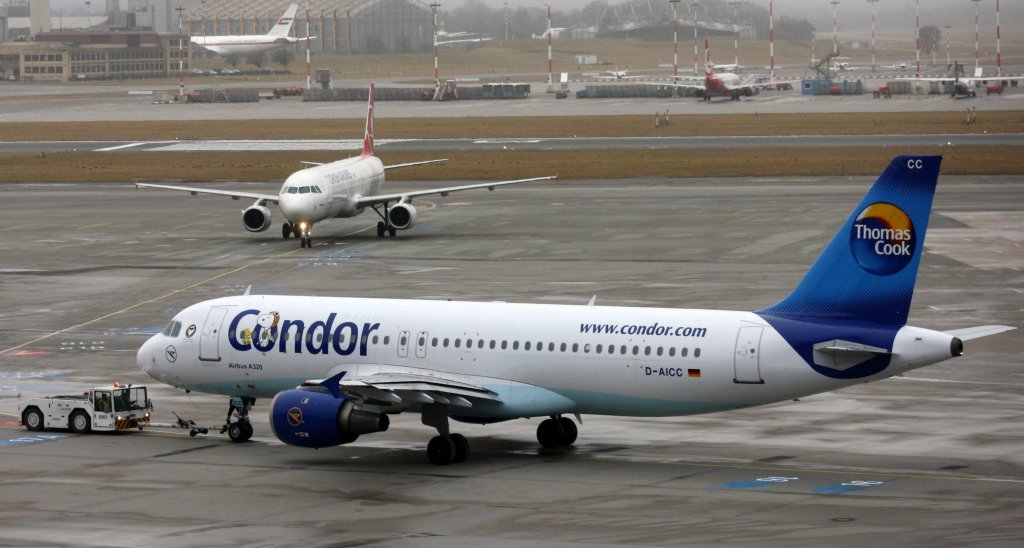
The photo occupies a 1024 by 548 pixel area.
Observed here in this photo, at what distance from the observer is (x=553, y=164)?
115188 mm

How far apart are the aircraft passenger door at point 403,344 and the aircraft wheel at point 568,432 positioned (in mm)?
4252

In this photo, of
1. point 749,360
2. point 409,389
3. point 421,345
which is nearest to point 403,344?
point 421,345

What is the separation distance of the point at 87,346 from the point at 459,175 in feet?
189

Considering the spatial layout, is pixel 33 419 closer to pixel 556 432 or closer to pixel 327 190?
pixel 556 432

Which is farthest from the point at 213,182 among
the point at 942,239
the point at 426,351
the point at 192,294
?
the point at 426,351

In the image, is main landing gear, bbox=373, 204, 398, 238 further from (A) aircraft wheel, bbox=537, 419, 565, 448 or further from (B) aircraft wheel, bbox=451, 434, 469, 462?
(B) aircraft wheel, bbox=451, 434, 469, 462

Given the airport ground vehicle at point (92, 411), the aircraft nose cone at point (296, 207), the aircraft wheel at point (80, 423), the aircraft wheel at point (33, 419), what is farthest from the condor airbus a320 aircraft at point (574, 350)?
the aircraft nose cone at point (296, 207)

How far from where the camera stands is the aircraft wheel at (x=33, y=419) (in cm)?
4003

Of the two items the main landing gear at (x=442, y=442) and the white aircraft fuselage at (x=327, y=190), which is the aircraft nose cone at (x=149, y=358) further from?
the white aircraft fuselage at (x=327, y=190)

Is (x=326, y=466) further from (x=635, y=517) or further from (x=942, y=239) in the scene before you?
(x=942, y=239)

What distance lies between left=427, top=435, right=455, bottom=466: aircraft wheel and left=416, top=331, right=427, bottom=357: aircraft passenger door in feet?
7.94

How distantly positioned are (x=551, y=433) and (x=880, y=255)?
949cm

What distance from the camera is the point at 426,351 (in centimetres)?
3594

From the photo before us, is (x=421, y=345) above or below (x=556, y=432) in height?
above
